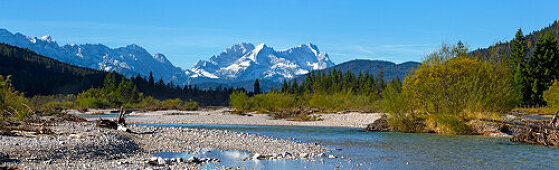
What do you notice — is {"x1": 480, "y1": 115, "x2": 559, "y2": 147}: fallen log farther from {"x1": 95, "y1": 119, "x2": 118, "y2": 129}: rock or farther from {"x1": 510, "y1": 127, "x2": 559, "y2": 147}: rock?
{"x1": 95, "y1": 119, "x2": 118, "y2": 129}: rock

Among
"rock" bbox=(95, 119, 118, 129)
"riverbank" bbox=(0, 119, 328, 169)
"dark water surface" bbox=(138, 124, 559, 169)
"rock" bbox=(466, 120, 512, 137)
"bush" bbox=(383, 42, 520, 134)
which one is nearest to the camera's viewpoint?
"riverbank" bbox=(0, 119, 328, 169)

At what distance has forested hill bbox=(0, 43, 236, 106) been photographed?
16188 centimetres

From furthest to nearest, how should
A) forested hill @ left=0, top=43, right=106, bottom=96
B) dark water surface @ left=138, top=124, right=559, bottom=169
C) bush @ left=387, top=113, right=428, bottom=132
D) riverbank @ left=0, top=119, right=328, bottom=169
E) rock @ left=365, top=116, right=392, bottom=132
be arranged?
forested hill @ left=0, top=43, right=106, bottom=96
rock @ left=365, top=116, right=392, bottom=132
bush @ left=387, top=113, right=428, bottom=132
dark water surface @ left=138, top=124, right=559, bottom=169
riverbank @ left=0, top=119, right=328, bottom=169

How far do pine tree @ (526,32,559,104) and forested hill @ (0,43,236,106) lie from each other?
117590 mm

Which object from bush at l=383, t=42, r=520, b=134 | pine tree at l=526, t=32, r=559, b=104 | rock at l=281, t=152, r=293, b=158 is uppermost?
pine tree at l=526, t=32, r=559, b=104

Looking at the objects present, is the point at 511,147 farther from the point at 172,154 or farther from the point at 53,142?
the point at 53,142

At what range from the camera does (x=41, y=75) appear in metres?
179

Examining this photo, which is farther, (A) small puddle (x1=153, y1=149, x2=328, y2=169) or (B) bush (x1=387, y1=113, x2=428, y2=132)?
(B) bush (x1=387, y1=113, x2=428, y2=132)

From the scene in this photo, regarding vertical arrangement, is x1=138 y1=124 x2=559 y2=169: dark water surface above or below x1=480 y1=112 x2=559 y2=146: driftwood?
below

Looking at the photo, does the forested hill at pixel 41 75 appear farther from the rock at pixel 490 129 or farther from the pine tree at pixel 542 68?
the rock at pixel 490 129

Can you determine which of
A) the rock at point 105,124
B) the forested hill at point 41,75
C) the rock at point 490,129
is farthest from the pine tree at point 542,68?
the forested hill at point 41,75

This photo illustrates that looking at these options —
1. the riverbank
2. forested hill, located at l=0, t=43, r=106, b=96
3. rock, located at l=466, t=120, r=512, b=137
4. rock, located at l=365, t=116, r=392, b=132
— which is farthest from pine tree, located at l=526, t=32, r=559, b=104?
forested hill, located at l=0, t=43, r=106, b=96

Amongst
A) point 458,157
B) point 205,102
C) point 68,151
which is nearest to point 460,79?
point 458,157

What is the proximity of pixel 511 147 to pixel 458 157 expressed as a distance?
4.84m
